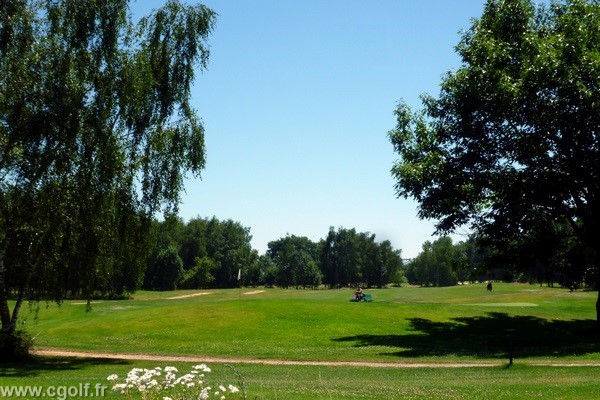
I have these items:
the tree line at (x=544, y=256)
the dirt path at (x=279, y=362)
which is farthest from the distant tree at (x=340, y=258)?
the dirt path at (x=279, y=362)

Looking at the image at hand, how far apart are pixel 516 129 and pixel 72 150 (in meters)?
22.3

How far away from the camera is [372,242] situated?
142 meters

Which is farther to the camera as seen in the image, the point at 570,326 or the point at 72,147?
the point at 570,326

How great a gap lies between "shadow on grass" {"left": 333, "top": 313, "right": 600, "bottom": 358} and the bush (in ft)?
48.6

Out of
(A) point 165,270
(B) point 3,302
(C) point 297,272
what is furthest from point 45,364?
(C) point 297,272

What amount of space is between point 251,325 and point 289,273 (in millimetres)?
105110

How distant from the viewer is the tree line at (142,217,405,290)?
12644 centimetres

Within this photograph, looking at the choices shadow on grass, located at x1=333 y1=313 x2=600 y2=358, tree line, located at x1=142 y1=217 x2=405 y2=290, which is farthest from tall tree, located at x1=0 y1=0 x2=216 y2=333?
tree line, located at x1=142 y1=217 x2=405 y2=290

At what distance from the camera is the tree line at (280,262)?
415 ft

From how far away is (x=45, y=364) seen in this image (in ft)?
78.1

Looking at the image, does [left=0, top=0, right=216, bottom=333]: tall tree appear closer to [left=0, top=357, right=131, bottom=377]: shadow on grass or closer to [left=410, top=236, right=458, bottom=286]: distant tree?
[left=0, top=357, right=131, bottom=377]: shadow on grass

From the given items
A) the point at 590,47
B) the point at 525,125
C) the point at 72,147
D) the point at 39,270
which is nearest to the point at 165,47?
the point at 72,147

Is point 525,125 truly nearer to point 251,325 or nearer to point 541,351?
point 541,351

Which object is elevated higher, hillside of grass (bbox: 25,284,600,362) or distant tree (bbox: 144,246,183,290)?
distant tree (bbox: 144,246,183,290)
